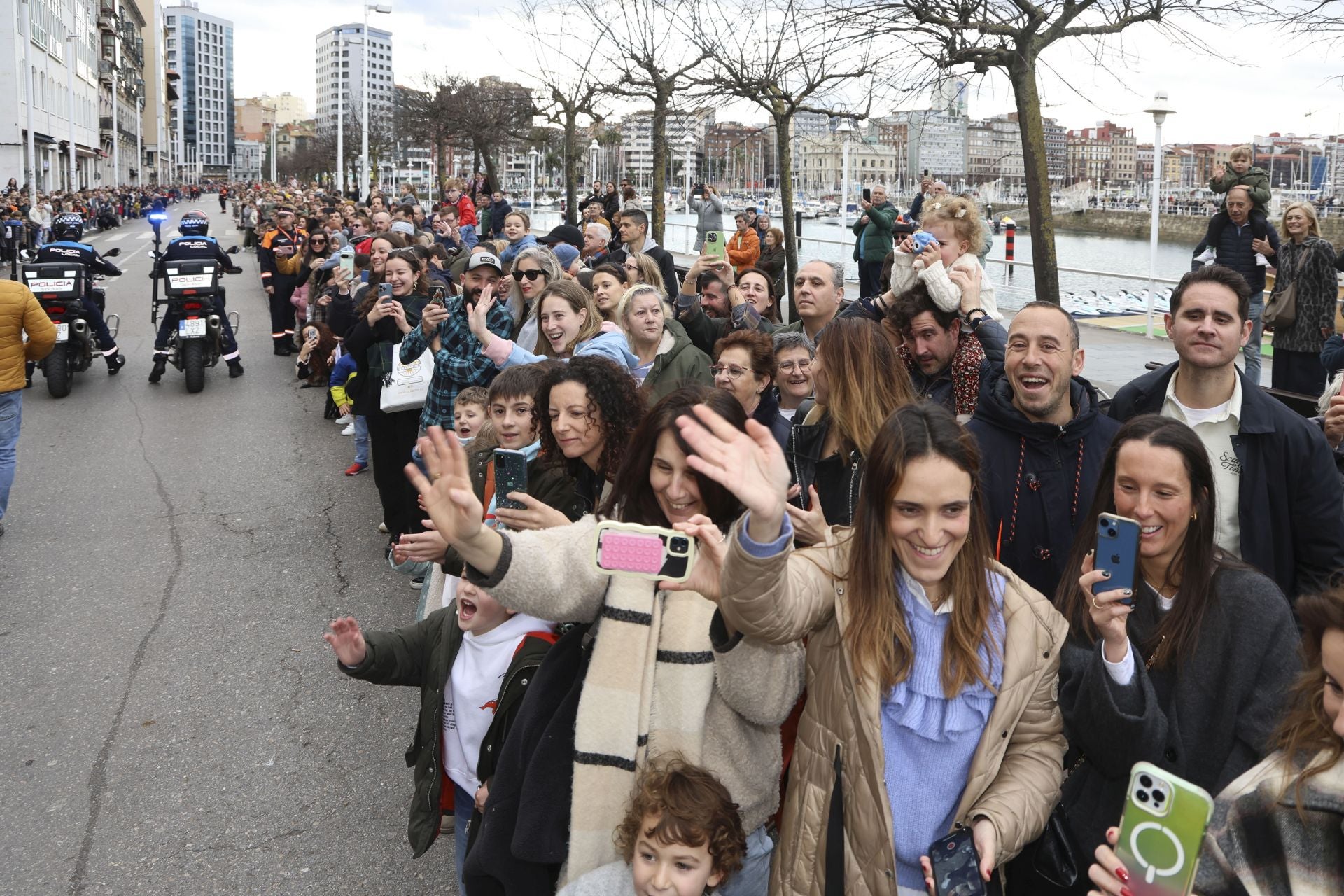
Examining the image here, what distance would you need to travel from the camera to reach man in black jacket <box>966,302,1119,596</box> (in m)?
3.50

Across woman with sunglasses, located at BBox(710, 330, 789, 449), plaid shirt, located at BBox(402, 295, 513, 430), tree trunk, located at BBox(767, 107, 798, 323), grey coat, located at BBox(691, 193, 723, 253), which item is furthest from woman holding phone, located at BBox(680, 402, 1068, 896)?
grey coat, located at BBox(691, 193, 723, 253)

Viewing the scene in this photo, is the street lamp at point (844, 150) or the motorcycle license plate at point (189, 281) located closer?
the motorcycle license plate at point (189, 281)

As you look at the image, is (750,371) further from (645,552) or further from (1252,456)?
(645,552)

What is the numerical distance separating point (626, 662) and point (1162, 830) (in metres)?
1.11

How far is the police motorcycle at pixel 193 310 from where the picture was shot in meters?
13.3

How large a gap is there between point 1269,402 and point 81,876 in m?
4.18

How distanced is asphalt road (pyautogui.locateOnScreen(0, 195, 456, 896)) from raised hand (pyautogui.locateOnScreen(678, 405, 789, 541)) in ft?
8.10

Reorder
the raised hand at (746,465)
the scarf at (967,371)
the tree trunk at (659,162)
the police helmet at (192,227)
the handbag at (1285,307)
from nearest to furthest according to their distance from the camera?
the raised hand at (746,465) → the scarf at (967,371) → the handbag at (1285,307) → the police helmet at (192,227) → the tree trunk at (659,162)

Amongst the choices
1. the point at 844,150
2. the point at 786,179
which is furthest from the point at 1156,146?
the point at 844,150

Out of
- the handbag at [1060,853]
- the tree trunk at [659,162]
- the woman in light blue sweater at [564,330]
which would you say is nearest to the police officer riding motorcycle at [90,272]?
the tree trunk at [659,162]

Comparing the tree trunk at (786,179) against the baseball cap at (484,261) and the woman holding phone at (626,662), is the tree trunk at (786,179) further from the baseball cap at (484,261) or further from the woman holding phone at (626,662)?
the woman holding phone at (626,662)

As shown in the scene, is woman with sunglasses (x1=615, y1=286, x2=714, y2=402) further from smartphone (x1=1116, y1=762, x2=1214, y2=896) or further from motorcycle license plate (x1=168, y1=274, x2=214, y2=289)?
motorcycle license plate (x1=168, y1=274, x2=214, y2=289)

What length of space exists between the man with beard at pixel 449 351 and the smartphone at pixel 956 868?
428cm

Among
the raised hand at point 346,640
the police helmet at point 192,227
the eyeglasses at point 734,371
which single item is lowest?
the raised hand at point 346,640
